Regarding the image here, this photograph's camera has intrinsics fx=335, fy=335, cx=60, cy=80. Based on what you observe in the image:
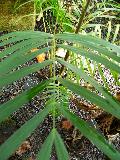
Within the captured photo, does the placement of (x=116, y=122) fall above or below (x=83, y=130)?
below

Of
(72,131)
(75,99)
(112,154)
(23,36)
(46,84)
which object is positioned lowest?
(72,131)

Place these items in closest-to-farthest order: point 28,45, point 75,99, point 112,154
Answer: point 112,154 < point 28,45 < point 75,99

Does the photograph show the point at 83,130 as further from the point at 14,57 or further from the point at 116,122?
the point at 116,122

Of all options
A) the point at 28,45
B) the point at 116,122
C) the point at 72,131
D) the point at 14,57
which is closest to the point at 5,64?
the point at 14,57

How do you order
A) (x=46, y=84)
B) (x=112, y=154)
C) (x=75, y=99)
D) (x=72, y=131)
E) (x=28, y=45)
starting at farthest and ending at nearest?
(x=75, y=99)
(x=72, y=131)
(x=28, y=45)
(x=46, y=84)
(x=112, y=154)

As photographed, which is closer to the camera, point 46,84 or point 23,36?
point 46,84

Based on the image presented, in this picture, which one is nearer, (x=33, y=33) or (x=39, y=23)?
(x=33, y=33)

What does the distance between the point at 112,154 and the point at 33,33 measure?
533mm

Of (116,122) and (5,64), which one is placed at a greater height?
(5,64)

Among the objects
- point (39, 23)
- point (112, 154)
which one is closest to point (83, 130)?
point (112, 154)

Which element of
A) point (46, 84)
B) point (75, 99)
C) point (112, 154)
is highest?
point (46, 84)

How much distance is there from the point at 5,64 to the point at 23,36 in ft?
0.70

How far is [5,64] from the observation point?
0.92 meters

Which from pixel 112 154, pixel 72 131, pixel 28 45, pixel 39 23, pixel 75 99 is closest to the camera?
pixel 112 154
